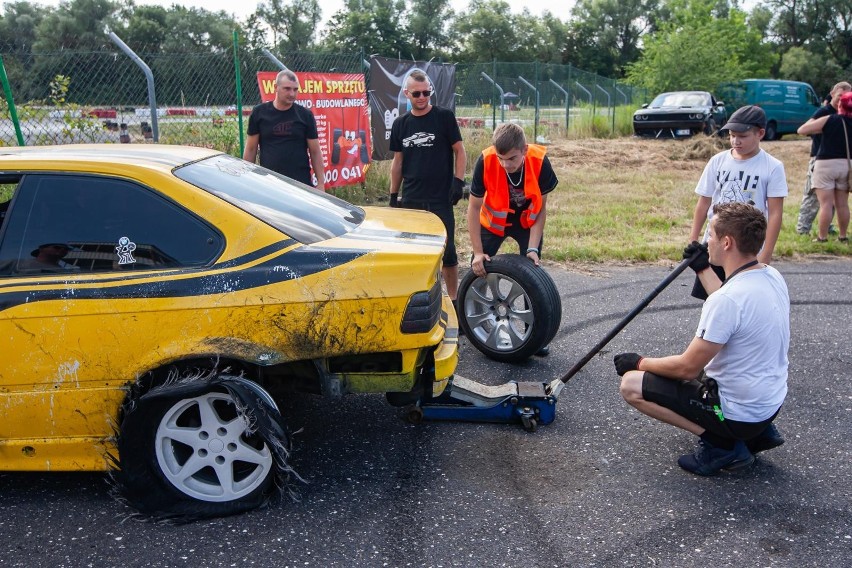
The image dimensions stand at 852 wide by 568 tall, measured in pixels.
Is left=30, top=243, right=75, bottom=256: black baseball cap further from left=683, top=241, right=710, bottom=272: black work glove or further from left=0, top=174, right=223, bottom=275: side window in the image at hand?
left=683, top=241, right=710, bottom=272: black work glove

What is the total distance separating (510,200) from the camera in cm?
534

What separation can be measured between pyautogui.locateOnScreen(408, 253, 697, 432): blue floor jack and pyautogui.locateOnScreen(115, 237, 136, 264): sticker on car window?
66.6 inches

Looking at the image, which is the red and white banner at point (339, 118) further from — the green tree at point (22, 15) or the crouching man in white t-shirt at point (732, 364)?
the green tree at point (22, 15)

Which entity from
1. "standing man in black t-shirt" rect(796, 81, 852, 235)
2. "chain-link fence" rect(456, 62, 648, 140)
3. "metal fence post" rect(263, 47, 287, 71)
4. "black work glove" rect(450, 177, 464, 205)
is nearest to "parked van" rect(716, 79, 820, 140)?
"chain-link fence" rect(456, 62, 648, 140)

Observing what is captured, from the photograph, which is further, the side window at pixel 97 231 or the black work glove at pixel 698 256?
the black work glove at pixel 698 256

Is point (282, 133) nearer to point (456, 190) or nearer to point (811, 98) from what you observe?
point (456, 190)

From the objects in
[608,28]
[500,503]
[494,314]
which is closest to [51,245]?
[500,503]

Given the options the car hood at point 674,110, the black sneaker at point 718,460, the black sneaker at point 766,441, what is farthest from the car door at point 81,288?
the car hood at point 674,110

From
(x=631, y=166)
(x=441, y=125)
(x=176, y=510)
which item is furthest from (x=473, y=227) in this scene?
(x=631, y=166)

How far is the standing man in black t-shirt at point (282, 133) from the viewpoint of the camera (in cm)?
655

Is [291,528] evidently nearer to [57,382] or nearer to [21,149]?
[57,382]

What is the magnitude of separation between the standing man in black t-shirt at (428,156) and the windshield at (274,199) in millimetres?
1651

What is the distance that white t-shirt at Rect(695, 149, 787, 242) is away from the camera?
4.84 meters

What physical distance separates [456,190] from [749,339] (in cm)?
302
